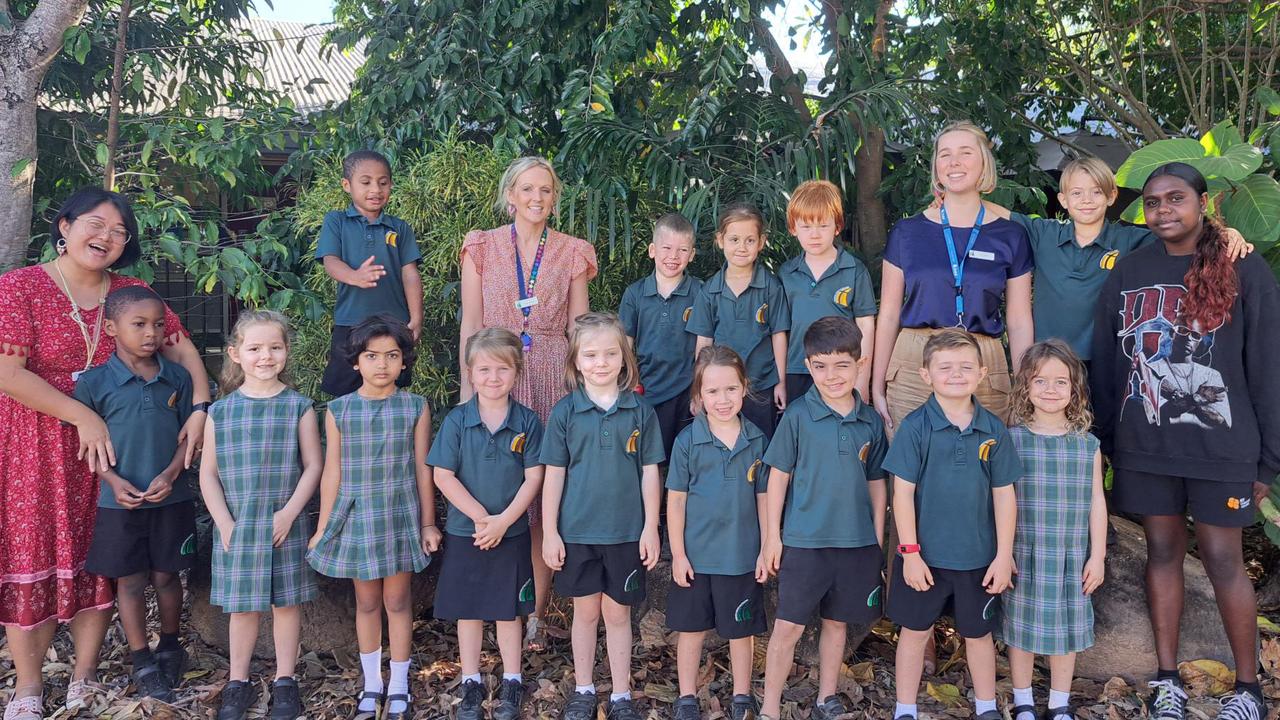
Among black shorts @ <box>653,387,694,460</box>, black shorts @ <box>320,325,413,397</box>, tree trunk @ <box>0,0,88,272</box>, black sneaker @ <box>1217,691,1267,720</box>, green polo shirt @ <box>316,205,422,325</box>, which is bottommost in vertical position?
black sneaker @ <box>1217,691,1267,720</box>

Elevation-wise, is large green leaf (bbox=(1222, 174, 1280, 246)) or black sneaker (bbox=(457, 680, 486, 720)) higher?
large green leaf (bbox=(1222, 174, 1280, 246))

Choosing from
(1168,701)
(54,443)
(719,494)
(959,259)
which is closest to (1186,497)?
(1168,701)

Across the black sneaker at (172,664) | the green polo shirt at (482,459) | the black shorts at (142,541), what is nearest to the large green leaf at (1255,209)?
the green polo shirt at (482,459)

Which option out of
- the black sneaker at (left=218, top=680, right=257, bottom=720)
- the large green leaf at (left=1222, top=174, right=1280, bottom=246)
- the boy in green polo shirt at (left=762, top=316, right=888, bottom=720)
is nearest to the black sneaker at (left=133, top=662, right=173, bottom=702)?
the black sneaker at (left=218, top=680, right=257, bottom=720)

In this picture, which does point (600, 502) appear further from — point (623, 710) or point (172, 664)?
point (172, 664)

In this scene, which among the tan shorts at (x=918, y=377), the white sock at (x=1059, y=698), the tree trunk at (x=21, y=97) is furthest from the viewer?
the tree trunk at (x=21, y=97)

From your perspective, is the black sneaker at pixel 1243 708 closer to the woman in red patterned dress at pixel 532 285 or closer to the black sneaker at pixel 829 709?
the black sneaker at pixel 829 709

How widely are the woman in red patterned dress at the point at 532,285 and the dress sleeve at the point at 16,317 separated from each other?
153cm

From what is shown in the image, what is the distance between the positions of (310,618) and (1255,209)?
4.22 m

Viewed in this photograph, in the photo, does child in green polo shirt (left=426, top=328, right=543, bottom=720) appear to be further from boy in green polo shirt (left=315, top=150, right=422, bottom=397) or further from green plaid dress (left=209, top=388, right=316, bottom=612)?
boy in green polo shirt (left=315, top=150, right=422, bottom=397)

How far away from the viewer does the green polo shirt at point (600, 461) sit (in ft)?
10.5

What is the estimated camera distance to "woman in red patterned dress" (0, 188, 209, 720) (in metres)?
3.26

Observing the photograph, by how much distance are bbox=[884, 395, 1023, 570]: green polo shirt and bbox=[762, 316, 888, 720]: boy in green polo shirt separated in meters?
0.14

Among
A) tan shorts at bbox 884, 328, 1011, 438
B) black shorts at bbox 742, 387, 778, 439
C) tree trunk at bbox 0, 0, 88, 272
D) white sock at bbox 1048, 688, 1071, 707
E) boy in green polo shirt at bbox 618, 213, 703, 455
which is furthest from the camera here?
tree trunk at bbox 0, 0, 88, 272
